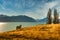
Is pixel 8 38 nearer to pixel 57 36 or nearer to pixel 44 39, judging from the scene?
pixel 44 39

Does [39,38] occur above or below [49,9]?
below

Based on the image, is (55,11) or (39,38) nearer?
(39,38)

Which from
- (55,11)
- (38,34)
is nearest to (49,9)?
(55,11)

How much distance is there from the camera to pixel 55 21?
51.4 meters

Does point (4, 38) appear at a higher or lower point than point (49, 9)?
lower

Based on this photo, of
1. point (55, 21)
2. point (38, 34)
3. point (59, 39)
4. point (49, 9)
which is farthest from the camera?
point (49, 9)

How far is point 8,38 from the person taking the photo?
21875 mm

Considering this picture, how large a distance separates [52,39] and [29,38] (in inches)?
113

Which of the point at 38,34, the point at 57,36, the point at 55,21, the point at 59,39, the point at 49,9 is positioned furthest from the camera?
the point at 49,9

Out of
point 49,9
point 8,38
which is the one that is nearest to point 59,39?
point 8,38

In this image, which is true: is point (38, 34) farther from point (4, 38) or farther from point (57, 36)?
point (4, 38)

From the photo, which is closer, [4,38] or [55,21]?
[4,38]

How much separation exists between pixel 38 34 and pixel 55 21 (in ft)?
93.6

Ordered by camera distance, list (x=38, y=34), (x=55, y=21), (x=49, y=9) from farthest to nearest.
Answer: (x=49, y=9)
(x=55, y=21)
(x=38, y=34)
